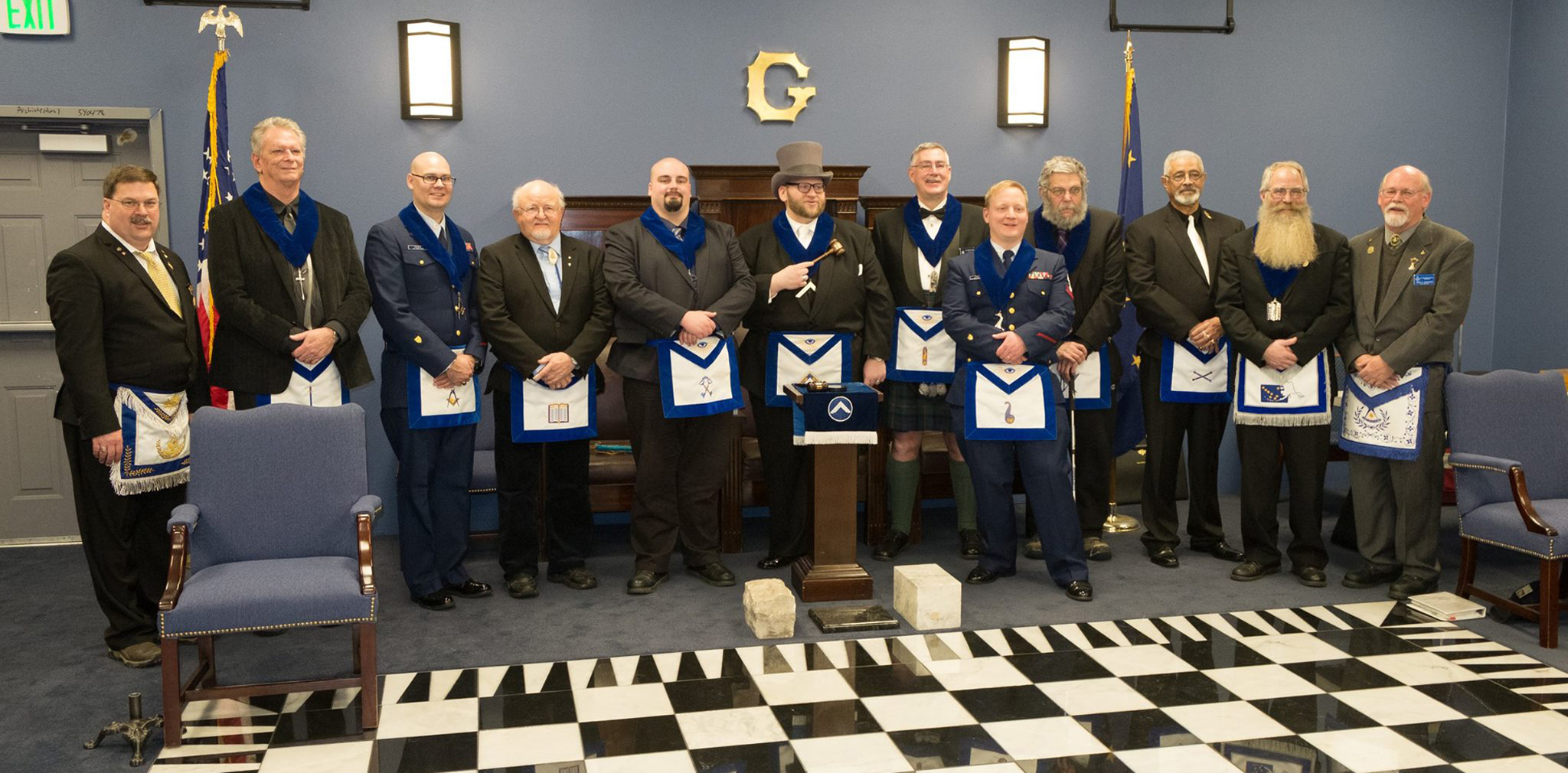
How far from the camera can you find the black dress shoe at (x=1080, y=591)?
Answer: 448 centimetres

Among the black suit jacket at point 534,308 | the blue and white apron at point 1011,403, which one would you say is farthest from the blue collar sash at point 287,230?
the blue and white apron at point 1011,403

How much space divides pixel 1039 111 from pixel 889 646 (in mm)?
3336

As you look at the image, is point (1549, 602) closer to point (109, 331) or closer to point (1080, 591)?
point (1080, 591)

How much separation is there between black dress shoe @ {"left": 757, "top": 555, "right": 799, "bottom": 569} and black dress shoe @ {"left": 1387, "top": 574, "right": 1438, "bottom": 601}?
91.7 inches

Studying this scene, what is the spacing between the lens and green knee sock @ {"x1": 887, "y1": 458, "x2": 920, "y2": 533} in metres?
5.22

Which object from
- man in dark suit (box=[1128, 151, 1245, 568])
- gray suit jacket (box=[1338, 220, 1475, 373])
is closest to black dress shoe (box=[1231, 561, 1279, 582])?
man in dark suit (box=[1128, 151, 1245, 568])

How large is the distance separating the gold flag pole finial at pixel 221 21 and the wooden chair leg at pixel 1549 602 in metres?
5.34

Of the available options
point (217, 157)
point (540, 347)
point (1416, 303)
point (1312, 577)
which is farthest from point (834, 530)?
point (217, 157)

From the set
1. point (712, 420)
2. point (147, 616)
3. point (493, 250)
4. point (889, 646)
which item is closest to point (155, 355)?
point (147, 616)

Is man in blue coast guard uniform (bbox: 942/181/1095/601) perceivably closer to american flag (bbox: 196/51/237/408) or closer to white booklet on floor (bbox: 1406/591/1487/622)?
white booklet on floor (bbox: 1406/591/1487/622)

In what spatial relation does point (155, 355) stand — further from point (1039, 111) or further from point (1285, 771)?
point (1039, 111)

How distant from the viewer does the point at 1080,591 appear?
4.49 meters

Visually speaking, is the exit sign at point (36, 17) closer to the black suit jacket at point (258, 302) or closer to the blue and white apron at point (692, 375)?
the black suit jacket at point (258, 302)

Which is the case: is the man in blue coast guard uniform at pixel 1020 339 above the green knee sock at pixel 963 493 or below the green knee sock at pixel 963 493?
above
